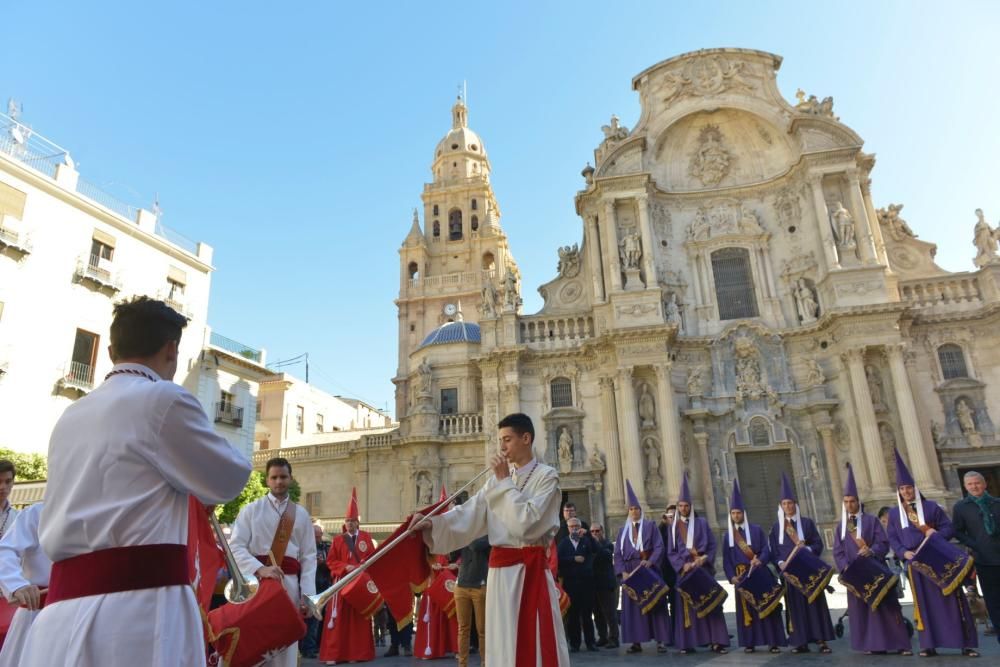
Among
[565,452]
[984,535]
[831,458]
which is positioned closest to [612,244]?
[565,452]

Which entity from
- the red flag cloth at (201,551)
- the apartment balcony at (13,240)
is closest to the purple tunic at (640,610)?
the red flag cloth at (201,551)

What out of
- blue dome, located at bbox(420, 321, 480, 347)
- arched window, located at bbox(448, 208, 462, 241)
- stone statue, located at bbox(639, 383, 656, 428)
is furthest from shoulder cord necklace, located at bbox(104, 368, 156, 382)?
arched window, located at bbox(448, 208, 462, 241)

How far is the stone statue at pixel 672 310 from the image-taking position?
2438 cm

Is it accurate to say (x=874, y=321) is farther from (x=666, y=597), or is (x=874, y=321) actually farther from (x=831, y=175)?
(x=666, y=597)

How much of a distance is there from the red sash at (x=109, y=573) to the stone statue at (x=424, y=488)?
1001 inches

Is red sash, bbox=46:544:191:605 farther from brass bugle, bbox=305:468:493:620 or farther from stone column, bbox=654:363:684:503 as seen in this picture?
stone column, bbox=654:363:684:503

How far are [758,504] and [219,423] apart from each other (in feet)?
64.4

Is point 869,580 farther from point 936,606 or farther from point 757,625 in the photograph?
point 757,625

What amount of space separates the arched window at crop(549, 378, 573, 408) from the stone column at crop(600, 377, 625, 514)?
137cm

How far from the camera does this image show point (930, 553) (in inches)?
324

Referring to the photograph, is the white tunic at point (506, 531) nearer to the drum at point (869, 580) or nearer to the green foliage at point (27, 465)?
the drum at point (869, 580)

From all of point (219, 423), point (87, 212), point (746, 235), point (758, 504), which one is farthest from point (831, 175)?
point (87, 212)

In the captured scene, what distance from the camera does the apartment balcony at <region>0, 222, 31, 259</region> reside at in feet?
62.9

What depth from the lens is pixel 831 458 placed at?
72.4 feet
